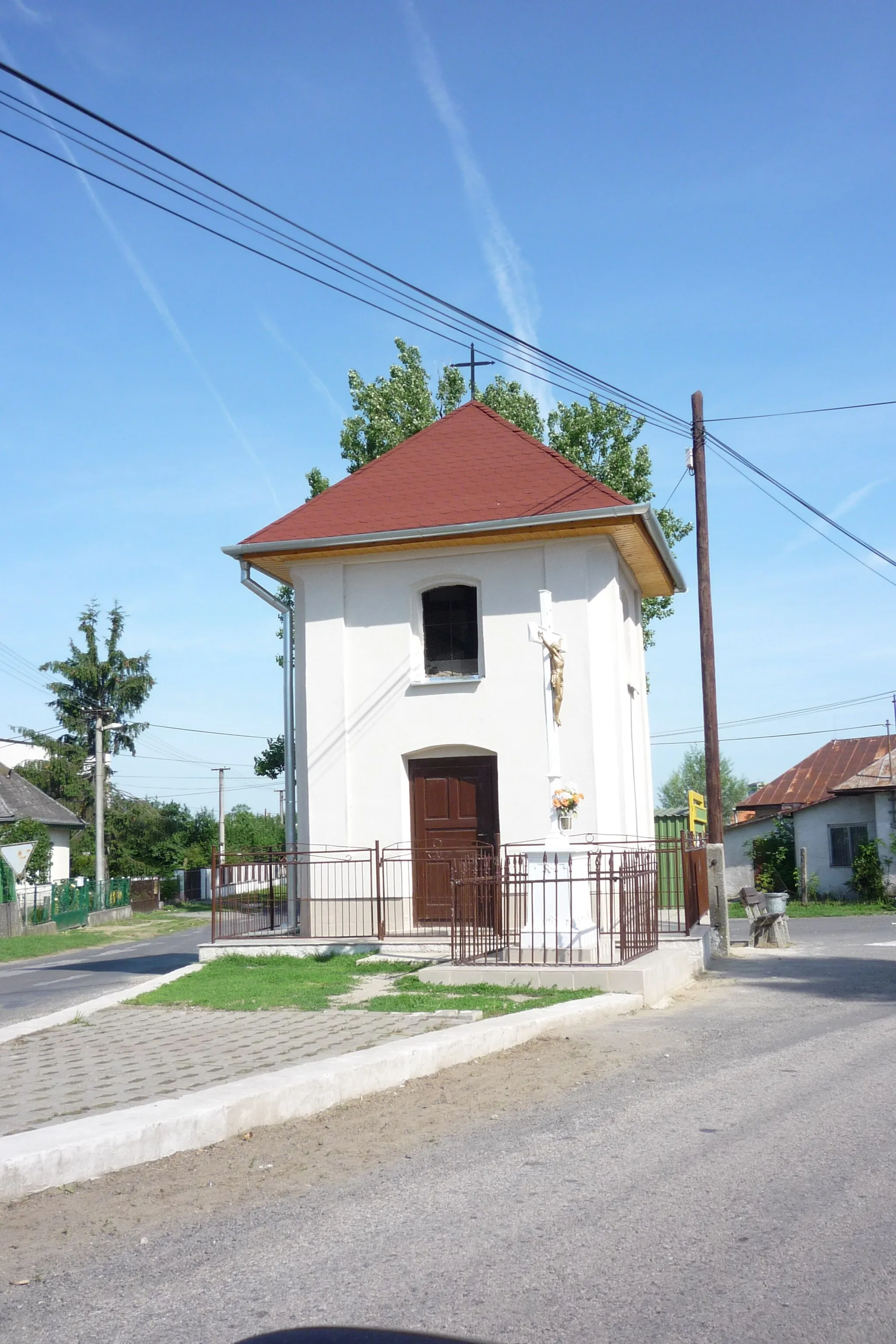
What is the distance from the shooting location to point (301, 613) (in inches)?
711

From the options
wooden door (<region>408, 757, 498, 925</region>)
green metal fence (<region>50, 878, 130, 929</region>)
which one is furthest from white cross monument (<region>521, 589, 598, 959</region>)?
green metal fence (<region>50, 878, 130, 929</region>)

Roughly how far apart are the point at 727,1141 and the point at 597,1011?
445cm

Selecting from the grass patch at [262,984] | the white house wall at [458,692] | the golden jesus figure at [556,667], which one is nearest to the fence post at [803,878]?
the white house wall at [458,692]

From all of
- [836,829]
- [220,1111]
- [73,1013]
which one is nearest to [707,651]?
[73,1013]

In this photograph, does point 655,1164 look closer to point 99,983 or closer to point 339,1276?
point 339,1276

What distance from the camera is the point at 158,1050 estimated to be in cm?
865

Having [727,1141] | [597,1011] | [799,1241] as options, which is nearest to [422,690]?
[597,1011]

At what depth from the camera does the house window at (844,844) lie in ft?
112

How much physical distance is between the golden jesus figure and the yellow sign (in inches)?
220

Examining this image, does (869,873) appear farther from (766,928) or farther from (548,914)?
(548,914)

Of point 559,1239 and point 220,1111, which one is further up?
point 220,1111

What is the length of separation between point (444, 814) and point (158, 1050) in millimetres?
8895

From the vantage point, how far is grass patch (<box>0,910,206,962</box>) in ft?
88.5

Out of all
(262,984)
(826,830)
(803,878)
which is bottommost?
(803,878)
